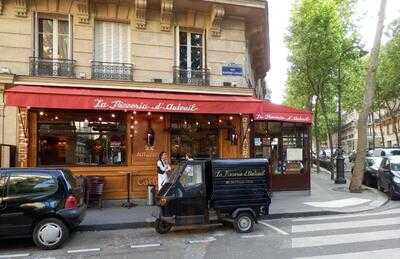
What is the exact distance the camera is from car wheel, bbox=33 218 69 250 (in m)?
8.98

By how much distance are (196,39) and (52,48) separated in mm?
4645

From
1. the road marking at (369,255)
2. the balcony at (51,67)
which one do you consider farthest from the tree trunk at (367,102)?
the balcony at (51,67)

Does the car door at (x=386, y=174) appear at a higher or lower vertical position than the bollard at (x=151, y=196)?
higher

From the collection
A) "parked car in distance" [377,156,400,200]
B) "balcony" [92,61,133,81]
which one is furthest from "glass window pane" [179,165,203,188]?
"parked car in distance" [377,156,400,200]

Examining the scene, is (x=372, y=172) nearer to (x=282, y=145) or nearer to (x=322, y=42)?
(x=282, y=145)

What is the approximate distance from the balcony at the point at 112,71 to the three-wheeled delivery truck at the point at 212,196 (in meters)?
4.96

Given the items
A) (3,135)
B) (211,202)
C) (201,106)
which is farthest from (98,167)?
(211,202)

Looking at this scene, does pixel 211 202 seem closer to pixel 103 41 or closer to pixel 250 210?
pixel 250 210

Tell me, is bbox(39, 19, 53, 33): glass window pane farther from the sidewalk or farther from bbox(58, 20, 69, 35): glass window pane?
the sidewalk

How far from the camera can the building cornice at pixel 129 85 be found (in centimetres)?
1352

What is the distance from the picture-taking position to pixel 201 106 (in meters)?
13.3

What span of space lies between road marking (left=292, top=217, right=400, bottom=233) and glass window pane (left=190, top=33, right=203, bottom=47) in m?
7.32

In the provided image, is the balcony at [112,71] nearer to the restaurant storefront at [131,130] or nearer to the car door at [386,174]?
the restaurant storefront at [131,130]

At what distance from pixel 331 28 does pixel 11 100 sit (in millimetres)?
16918
